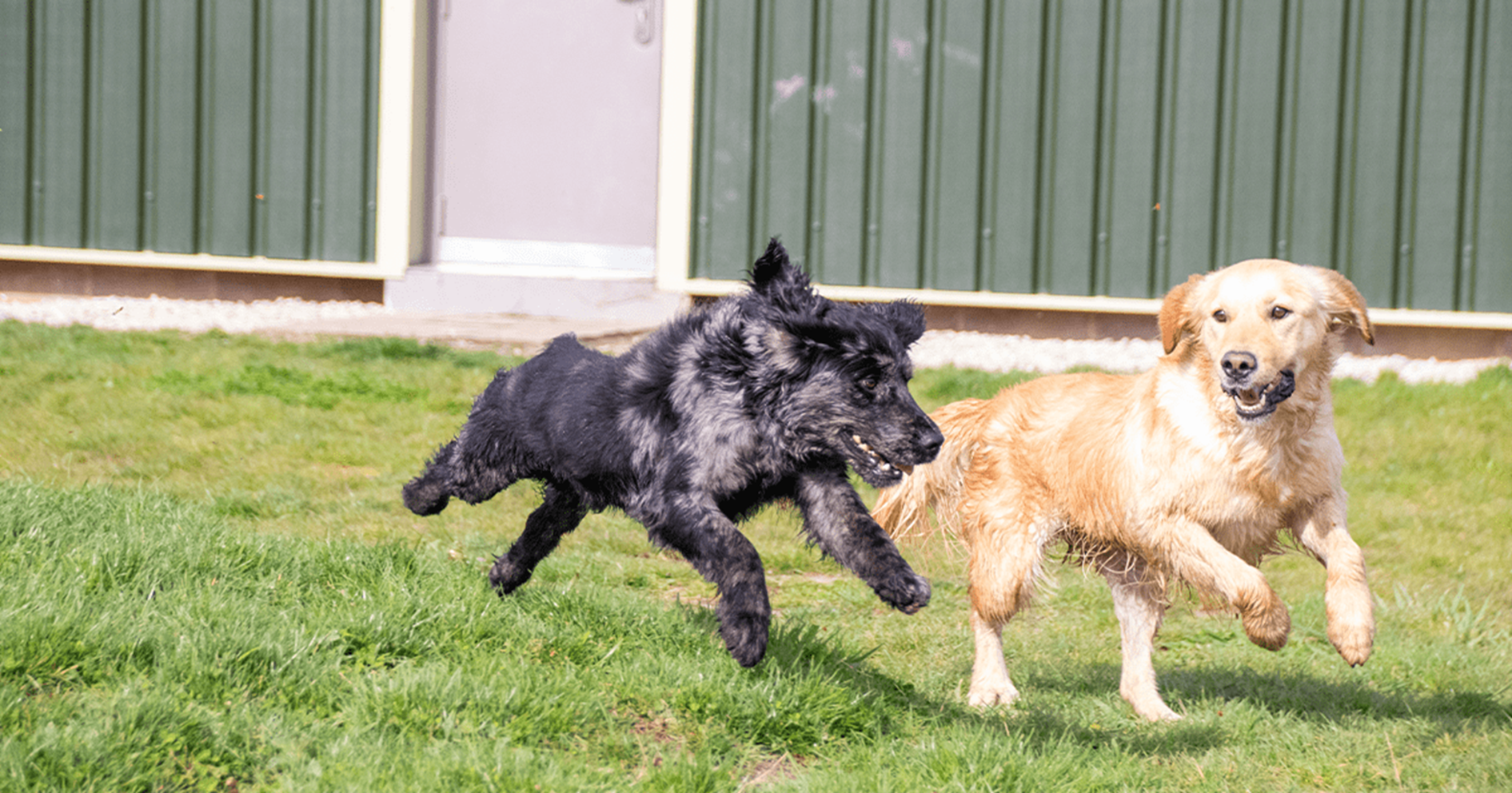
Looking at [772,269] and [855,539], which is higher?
[772,269]

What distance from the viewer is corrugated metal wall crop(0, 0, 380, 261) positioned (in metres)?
12.1

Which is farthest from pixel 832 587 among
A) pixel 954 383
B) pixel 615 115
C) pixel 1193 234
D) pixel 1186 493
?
pixel 615 115

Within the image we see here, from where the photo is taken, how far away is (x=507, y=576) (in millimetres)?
4543

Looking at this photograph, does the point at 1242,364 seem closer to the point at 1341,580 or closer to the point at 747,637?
the point at 1341,580

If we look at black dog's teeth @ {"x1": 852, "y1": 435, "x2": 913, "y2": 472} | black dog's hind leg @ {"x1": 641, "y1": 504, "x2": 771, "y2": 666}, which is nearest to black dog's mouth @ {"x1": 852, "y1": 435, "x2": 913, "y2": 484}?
black dog's teeth @ {"x1": 852, "y1": 435, "x2": 913, "y2": 472}

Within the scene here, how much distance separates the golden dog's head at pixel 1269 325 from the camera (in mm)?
3852

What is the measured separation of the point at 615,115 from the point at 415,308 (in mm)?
2669

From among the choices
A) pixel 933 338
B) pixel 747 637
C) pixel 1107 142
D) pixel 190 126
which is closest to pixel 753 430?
pixel 747 637

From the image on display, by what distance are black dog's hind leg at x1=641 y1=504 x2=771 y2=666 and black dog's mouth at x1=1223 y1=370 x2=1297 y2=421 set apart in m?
1.54

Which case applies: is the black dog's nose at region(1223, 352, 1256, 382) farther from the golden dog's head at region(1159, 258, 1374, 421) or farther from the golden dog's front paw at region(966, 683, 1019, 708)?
the golden dog's front paw at region(966, 683, 1019, 708)

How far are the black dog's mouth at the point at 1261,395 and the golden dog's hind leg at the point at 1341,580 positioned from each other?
1.46ft

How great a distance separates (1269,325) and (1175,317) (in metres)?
0.40

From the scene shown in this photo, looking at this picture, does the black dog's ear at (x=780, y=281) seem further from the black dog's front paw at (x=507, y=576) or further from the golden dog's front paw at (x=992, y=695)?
the golden dog's front paw at (x=992, y=695)

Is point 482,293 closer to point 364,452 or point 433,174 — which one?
point 433,174
